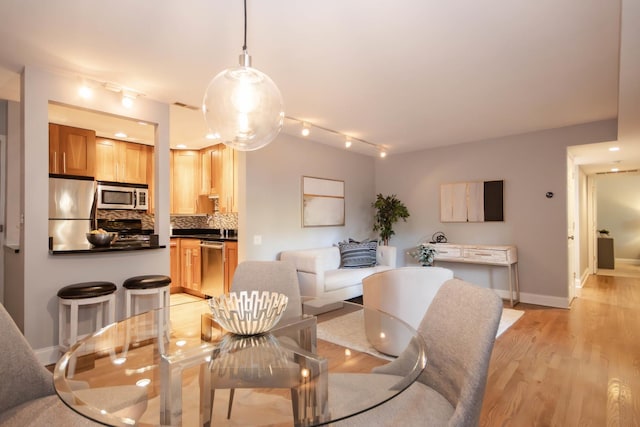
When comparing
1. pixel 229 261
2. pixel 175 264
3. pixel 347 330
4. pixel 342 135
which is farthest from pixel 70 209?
pixel 347 330

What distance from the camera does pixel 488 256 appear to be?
185 inches

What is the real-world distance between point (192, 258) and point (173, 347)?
3869mm

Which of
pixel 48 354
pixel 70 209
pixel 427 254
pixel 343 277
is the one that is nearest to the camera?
pixel 48 354

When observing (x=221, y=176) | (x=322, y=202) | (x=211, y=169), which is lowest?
(x=322, y=202)

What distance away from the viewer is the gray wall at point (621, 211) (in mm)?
8383

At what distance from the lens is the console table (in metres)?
4.56

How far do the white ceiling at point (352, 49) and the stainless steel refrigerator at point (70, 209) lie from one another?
113cm

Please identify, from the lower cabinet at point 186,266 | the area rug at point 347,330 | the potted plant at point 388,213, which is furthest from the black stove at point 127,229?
the area rug at point 347,330

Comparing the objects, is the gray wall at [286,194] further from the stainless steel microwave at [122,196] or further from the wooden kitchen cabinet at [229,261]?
the stainless steel microwave at [122,196]

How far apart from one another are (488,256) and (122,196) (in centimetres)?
553

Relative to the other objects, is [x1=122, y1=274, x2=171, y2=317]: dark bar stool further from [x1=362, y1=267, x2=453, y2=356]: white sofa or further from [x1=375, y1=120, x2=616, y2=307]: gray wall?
[x1=375, y1=120, x2=616, y2=307]: gray wall

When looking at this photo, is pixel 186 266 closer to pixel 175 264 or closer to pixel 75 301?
pixel 175 264

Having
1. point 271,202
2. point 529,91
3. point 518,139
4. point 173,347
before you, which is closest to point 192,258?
point 271,202

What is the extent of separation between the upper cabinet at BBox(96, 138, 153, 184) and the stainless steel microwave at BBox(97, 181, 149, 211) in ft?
0.33
